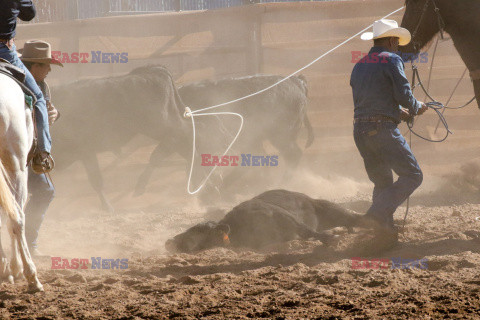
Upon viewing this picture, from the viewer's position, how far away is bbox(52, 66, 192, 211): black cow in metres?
8.81

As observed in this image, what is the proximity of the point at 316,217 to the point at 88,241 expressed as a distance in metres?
2.51

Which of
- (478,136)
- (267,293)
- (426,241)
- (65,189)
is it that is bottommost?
(65,189)

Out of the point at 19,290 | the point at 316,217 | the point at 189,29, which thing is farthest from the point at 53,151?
the point at 19,290

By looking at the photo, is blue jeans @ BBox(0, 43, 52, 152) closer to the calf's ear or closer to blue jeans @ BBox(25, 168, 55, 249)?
blue jeans @ BBox(25, 168, 55, 249)

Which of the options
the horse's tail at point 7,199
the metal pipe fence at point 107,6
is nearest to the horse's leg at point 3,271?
the horse's tail at point 7,199

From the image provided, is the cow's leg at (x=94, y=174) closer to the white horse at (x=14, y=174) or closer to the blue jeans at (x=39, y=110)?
the blue jeans at (x=39, y=110)

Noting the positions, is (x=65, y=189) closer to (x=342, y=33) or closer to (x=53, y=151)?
(x=53, y=151)

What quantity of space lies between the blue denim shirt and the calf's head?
170 centimetres

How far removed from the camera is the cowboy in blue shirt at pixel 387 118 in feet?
15.8

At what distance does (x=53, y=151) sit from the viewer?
8.76 m

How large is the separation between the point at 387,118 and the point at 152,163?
17.5ft

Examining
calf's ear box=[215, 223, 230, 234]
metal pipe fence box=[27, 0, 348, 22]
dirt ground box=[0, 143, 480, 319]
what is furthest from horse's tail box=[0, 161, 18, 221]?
metal pipe fence box=[27, 0, 348, 22]

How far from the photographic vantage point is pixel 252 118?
9961 mm

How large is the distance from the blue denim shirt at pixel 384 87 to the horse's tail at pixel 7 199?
2.88 m
